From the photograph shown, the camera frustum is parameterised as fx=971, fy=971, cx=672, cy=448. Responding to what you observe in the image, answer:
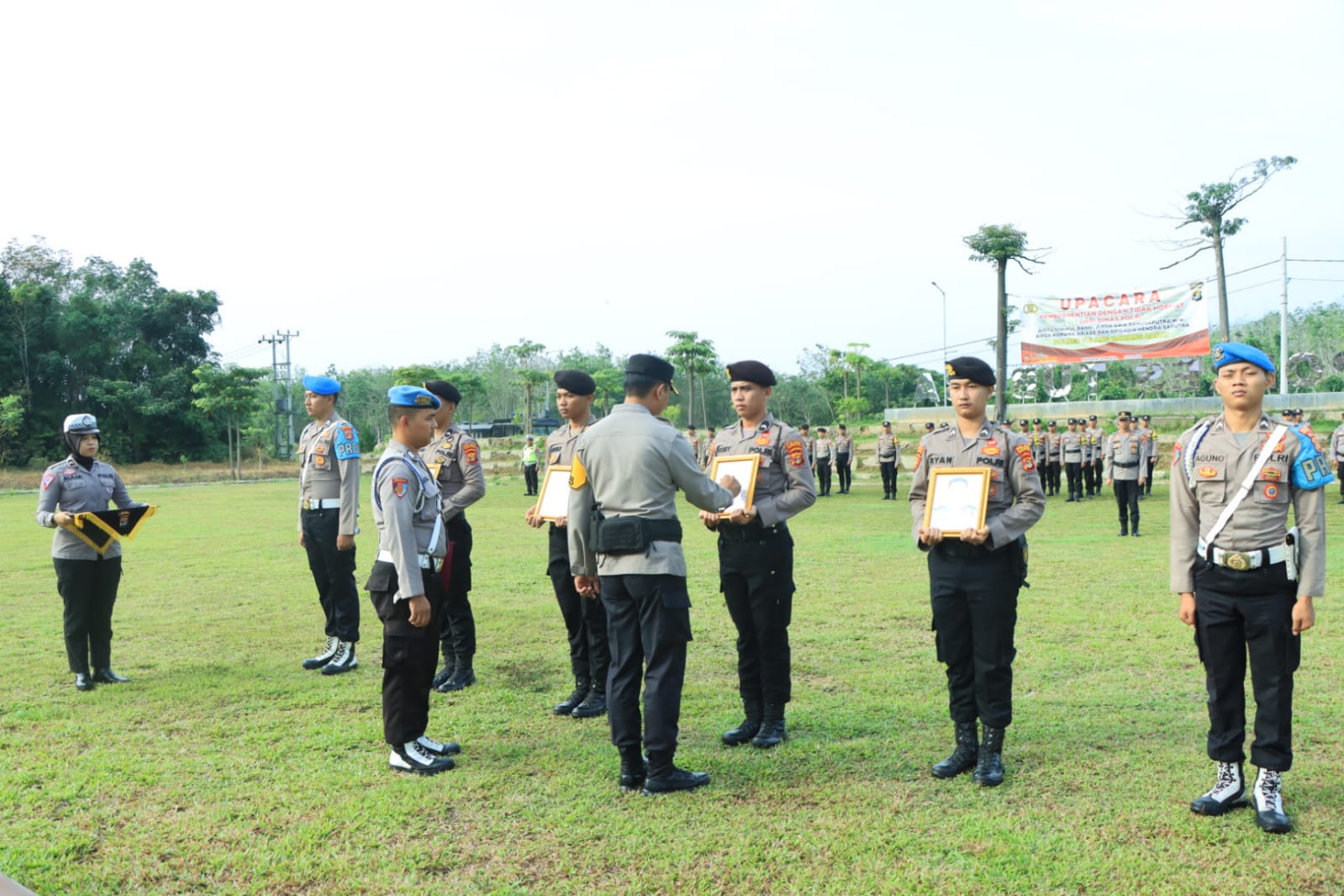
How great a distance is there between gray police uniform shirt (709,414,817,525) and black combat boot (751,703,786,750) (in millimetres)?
912

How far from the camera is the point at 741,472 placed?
4.85 metres

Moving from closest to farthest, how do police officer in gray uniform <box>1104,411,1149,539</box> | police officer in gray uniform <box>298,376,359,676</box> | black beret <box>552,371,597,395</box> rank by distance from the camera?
1. black beret <box>552,371,597,395</box>
2. police officer in gray uniform <box>298,376,359,676</box>
3. police officer in gray uniform <box>1104,411,1149,539</box>

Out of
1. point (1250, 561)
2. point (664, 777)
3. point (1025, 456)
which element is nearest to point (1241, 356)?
point (1250, 561)

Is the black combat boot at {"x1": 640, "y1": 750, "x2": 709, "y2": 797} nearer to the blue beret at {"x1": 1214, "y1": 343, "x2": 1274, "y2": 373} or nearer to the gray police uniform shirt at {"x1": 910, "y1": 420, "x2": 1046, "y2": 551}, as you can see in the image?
the gray police uniform shirt at {"x1": 910, "y1": 420, "x2": 1046, "y2": 551}

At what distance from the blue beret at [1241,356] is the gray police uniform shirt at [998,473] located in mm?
803

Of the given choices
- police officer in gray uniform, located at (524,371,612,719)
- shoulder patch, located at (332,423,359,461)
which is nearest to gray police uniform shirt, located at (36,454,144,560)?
shoulder patch, located at (332,423,359,461)

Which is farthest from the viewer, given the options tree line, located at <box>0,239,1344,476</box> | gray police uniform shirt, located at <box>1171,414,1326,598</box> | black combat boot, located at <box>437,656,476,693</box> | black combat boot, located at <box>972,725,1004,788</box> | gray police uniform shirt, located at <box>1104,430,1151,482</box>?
tree line, located at <box>0,239,1344,476</box>

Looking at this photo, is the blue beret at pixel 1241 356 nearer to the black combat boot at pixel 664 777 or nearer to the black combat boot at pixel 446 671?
the black combat boot at pixel 664 777

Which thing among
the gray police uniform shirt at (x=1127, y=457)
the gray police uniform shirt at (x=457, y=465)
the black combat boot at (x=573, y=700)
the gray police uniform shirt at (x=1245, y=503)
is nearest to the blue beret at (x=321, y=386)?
the gray police uniform shirt at (x=457, y=465)

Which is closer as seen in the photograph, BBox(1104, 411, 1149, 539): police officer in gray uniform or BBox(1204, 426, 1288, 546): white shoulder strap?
BBox(1204, 426, 1288, 546): white shoulder strap

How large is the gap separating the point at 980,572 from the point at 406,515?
257 cm

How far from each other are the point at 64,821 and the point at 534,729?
2.08m

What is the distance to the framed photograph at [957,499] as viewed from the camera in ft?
13.6

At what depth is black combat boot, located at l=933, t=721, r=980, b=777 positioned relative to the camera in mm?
4207
